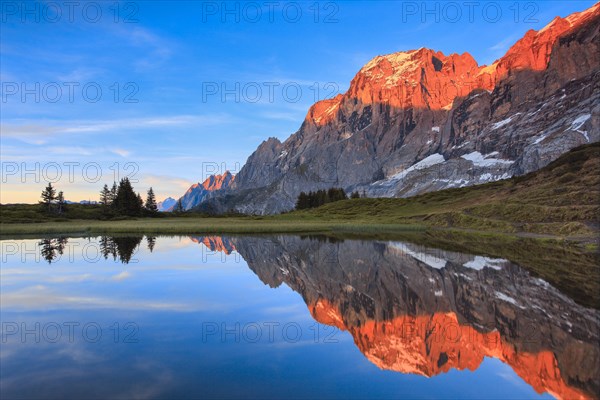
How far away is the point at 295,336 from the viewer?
17.5 meters

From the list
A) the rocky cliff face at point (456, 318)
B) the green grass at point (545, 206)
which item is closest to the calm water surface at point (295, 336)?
the rocky cliff face at point (456, 318)

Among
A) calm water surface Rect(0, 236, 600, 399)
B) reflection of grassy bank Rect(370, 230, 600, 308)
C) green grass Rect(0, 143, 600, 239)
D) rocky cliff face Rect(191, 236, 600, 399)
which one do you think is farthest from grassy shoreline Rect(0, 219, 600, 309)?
calm water surface Rect(0, 236, 600, 399)

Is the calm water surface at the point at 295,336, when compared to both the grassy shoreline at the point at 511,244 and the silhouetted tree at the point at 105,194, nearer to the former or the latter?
Result: the grassy shoreline at the point at 511,244

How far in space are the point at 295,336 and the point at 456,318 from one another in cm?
760

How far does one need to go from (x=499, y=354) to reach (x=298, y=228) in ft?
270

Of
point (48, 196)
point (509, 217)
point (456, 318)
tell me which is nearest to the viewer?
point (456, 318)

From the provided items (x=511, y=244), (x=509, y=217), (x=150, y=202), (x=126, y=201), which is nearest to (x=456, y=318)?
(x=511, y=244)

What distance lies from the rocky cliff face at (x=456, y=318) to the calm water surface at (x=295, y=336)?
7 centimetres

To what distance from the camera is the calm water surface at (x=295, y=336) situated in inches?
488

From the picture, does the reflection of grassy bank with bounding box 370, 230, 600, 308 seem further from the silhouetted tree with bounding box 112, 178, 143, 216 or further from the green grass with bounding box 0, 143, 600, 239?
the silhouetted tree with bounding box 112, 178, 143, 216

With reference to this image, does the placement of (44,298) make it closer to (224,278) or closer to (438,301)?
(224,278)

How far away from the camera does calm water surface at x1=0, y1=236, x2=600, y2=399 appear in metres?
12.4

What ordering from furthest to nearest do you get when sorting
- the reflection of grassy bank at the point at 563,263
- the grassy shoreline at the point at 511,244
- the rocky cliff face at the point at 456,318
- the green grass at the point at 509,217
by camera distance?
the green grass at the point at 509,217, the grassy shoreline at the point at 511,244, the reflection of grassy bank at the point at 563,263, the rocky cliff face at the point at 456,318

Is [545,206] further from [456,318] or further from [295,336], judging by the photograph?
[295,336]
